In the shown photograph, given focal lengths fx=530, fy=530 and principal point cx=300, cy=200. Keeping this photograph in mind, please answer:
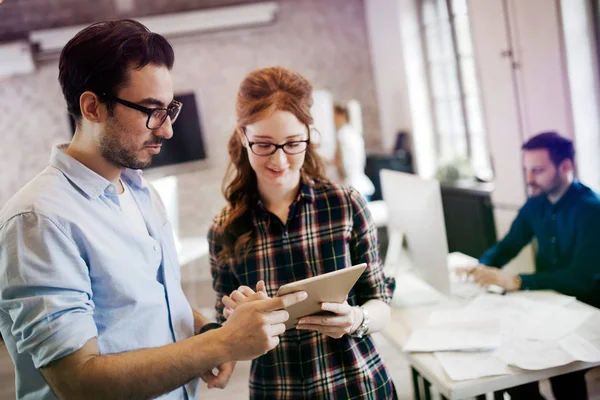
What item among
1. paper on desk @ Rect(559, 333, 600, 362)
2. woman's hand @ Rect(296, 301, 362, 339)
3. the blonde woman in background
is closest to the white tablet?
woman's hand @ Rect(296, 301, 362, 339)

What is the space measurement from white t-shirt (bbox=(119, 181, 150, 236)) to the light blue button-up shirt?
0.03 m

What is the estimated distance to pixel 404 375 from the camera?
2.52m

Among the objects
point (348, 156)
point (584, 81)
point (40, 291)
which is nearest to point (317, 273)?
point (40, 291)

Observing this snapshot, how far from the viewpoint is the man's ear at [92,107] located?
1.05m

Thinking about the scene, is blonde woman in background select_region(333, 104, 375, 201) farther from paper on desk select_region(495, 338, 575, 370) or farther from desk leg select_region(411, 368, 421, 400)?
paper on desk select_region(495, 338, 575, 370)

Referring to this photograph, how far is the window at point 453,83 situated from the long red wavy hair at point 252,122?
296 cm

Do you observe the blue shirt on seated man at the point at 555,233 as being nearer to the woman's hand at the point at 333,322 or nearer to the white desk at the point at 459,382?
the white desk at the point at 459,382

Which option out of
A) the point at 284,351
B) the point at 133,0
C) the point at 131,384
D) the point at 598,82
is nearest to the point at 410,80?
the point at 598,82

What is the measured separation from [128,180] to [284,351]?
1.83 feet

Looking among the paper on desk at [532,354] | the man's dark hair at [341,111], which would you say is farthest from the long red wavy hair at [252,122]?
the man's dark hair at [341,111]

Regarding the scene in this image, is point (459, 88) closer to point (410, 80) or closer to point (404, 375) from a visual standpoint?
point (410, 80)

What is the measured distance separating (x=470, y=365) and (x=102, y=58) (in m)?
1.18

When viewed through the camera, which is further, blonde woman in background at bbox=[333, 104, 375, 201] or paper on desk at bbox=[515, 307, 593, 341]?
blonde woman in background at bbox=[333, 104, 375, 201]

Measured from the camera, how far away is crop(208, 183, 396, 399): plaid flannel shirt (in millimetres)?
1276
